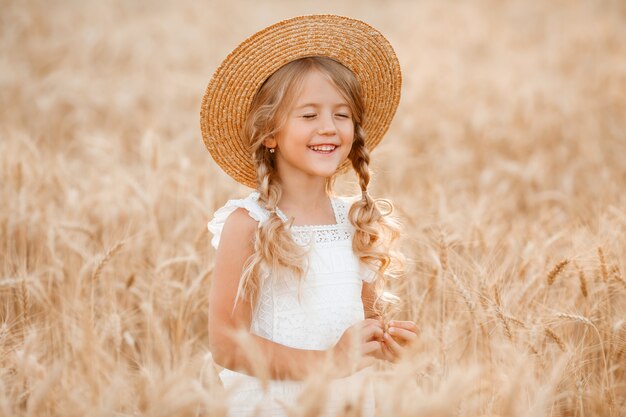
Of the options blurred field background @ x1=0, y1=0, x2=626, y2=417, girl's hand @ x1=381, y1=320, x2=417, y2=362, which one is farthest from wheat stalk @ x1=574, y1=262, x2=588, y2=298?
girl's hand @ x1=381, y1=320, x2=417, y2=362

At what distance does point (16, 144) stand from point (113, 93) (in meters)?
2.83

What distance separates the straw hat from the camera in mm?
1768

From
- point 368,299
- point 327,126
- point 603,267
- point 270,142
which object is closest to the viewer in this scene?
point 327,126

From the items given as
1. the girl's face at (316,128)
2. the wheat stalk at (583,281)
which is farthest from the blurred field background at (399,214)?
the girl's face at (316,128)

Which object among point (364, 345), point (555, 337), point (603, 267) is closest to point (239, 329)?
point (364, 345)

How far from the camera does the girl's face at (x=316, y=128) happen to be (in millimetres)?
1758

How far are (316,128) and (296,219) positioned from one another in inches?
11.1

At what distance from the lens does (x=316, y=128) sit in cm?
176

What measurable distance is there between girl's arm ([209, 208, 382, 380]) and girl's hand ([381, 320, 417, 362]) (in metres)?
0.03

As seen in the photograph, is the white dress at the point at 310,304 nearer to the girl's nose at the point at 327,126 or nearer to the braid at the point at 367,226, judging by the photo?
the braid at the point at 367,226

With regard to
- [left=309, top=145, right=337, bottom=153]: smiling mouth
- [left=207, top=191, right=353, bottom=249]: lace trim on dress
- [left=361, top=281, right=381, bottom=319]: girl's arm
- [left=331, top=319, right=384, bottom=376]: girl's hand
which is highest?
[left=309, top=145, right=337, bottom=153]: smiling mouth

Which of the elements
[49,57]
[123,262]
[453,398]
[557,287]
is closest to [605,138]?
[557,287]

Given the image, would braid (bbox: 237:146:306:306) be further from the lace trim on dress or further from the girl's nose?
the girl's nose

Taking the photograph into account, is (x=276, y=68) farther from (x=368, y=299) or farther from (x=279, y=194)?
(x=368, y=299)
